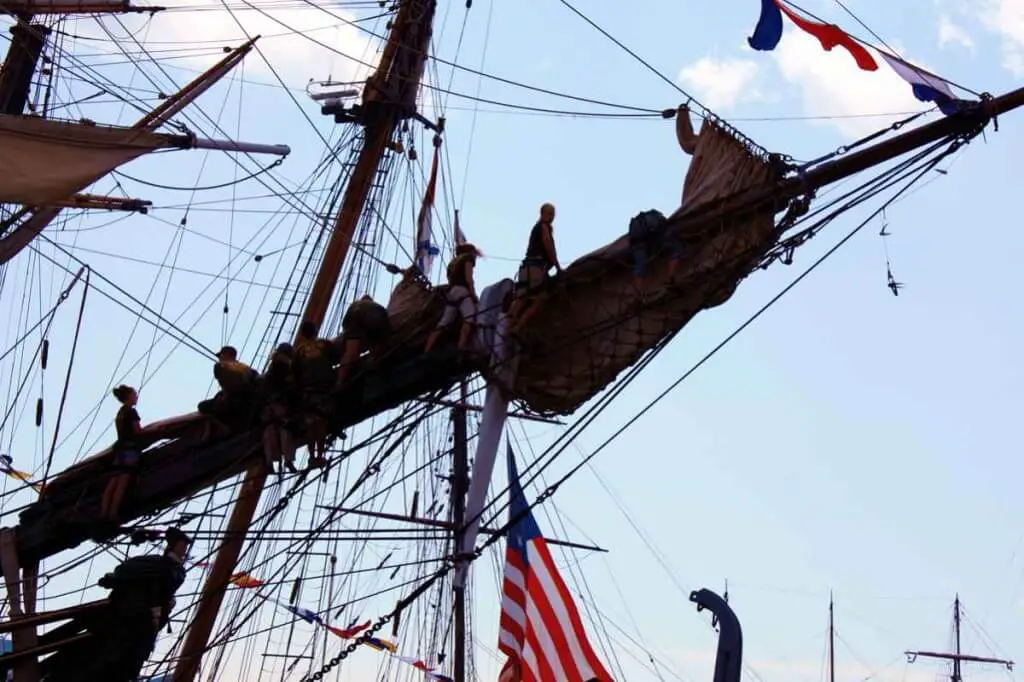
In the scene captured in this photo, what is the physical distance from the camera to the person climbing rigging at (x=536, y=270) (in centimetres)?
1416

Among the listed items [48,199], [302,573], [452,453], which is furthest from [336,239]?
[452,453]

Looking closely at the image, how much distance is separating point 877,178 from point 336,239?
1235 cm

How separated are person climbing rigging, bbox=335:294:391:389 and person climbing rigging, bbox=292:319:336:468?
0.11m

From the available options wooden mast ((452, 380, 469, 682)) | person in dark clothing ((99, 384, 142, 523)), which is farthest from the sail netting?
wooden mast ((452, 380, 469, 682))

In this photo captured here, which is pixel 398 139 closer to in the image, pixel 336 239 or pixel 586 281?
pixel 336 239

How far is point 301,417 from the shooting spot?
1418 centimetres

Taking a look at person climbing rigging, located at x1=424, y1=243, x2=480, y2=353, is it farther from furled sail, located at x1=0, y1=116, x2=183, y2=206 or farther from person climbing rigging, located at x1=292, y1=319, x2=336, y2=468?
furled sail, located at x1=0, y1=116, x2=183, y2=206

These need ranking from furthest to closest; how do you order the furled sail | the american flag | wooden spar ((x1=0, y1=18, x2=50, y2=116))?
wooden spar ((x1=0, y1=18, x2=50, y2=116)) < the american flag < the furled sail

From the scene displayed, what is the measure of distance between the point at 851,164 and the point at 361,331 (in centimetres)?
395

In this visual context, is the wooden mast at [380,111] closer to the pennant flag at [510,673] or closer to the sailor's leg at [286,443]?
the pennant flag at [510,673]

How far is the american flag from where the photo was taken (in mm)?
21094

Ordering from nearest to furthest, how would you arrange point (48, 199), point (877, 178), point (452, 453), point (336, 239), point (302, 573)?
point (877, 178) < point (302, 573) < point (48, 199) < point (336, 239) < point (452, 453)

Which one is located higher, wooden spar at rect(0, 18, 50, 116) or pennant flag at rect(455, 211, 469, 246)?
wooden spar at rect(0, 18, 50, 116)

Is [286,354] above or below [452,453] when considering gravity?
below
